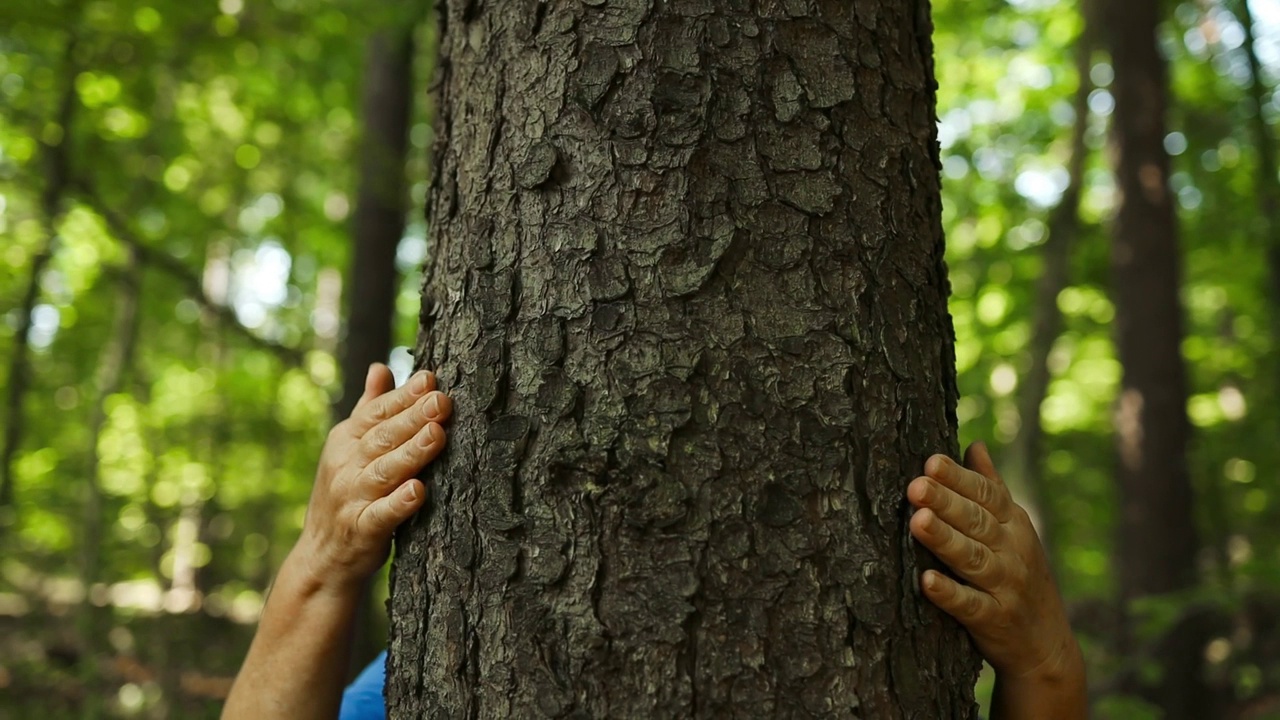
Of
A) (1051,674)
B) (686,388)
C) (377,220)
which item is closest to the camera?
(686,388)

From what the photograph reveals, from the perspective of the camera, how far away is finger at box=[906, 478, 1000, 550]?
1.28 m

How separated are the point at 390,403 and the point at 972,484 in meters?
0.89

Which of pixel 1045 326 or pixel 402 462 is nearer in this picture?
pixel 402 462

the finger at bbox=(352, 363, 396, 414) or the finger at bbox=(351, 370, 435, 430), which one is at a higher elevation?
the finger at bbox=(352, 363, 396, 414)

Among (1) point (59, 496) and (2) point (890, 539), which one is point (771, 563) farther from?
(1) point (59, 496)

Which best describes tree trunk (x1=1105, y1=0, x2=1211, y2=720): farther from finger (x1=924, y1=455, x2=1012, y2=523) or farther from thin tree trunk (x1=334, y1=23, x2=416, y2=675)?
finger (x1=924, y1=455, x2=1012, y2=523)

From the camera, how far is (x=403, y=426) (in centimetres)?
141

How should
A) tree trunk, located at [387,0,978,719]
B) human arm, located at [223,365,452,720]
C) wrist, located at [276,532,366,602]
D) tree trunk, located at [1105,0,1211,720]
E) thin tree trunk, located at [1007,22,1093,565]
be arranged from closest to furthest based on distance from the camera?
tree trunk, located at [387,0,978,719], human arm, located at [223,365,452,720], wrist, located at [276,532,366,602], thin tree trunk, located at [1007,22,1093,565], tree trunk, located at [1105,0,1211,720]

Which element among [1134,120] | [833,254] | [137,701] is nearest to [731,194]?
[833,254]

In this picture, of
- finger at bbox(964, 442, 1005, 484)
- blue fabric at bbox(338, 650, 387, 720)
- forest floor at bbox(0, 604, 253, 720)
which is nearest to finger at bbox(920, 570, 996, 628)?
finger at bbox(964, 442, 1005, 484)

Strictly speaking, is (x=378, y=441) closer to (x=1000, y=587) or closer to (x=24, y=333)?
(x=1000, y=587)

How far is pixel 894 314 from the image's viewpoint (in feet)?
4.40

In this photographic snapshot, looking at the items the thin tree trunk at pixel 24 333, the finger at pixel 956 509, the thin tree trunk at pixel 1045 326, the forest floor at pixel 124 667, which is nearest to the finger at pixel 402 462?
the finger at pixel 956 509

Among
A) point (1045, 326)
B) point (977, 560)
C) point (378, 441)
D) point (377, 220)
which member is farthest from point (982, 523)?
point (377, 220)
